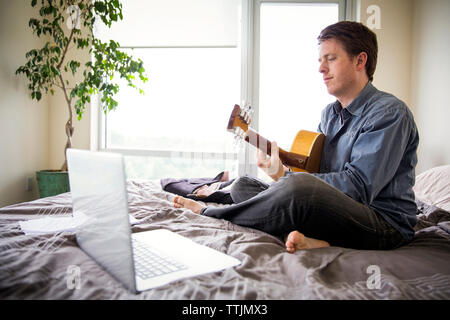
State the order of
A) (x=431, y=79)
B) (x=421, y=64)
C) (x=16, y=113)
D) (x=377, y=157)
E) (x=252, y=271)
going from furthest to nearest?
(x=16, y=113), (x=421, y=64), (x=431, y=79), (x=377, y=157), (x=252, y=271)

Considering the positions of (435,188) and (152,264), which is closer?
(152,264)

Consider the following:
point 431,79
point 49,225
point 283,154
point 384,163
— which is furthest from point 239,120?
point 431,79

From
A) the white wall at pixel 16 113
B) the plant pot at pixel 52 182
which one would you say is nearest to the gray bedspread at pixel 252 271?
the plant pot at pixel 52 182

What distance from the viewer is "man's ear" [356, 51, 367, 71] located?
145cm

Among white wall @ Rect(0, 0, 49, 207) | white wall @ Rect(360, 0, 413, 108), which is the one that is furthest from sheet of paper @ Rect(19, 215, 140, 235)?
white wall @ Rect(360, 0, 413, 108)

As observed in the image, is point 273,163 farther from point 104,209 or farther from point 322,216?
point 104,209

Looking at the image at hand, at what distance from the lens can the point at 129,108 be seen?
3.47 meters

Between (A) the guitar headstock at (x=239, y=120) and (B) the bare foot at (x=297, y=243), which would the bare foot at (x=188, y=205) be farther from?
(B) the bare foot at (x=297, y=243)

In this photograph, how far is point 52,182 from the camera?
9.22 ft

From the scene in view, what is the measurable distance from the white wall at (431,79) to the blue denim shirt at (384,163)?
4.56 feet

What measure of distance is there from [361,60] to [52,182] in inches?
95.6
